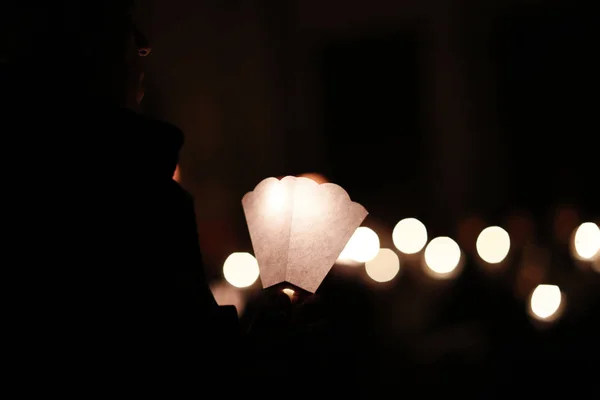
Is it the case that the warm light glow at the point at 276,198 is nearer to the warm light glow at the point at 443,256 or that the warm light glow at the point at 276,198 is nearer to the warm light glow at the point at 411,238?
the warm light glow at the point at 443,256

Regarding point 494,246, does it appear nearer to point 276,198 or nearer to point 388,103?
point 276,198

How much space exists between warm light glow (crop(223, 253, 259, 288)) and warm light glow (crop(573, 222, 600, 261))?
1820 millimetres

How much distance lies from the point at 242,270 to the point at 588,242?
196cm

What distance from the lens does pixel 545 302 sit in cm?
312

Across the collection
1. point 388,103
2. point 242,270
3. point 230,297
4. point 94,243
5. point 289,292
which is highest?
point 388,103

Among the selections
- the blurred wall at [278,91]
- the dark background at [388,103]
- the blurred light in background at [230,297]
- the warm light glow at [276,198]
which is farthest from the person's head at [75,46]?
the blurred wall at [278,91]

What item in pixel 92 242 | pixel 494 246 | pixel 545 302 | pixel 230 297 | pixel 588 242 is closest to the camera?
pixel 92 242

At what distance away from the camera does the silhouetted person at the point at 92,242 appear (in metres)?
0.86

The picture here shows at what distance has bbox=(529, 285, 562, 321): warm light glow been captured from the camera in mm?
3109

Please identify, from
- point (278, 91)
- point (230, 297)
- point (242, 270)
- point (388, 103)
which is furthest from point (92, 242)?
point (278, 91)

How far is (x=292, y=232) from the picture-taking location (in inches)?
57.3

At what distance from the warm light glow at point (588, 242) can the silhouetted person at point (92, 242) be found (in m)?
2.84

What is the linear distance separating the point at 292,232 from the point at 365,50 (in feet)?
18.6

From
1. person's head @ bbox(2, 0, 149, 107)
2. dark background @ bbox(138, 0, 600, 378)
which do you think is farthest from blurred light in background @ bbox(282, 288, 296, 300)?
dark background @ bbox(138, 0, 600, 378)
